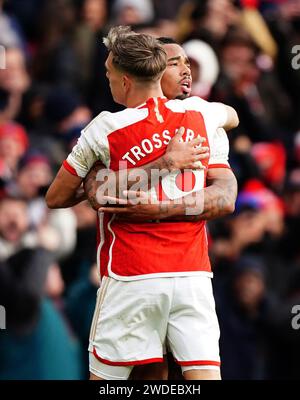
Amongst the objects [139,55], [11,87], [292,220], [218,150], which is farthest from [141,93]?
[11,87]

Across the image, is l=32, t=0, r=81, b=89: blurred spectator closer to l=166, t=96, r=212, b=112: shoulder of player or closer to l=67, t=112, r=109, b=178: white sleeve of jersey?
l=166, t=96, r=212, b=112: shoulder of player

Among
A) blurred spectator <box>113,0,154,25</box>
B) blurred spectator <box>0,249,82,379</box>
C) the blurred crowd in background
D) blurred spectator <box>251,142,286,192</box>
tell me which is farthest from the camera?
blurred spectator <box>113,0,154,25</box>

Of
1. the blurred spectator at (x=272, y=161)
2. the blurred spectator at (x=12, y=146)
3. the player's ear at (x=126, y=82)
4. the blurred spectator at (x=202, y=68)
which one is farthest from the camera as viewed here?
the blurred spectator at (x=272, y=161)

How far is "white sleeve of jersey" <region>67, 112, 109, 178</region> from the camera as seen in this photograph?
6.07m

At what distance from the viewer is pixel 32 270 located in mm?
8977

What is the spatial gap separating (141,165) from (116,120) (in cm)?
24

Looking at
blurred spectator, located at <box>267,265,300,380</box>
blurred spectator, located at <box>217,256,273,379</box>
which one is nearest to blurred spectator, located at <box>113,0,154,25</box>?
blurred spectator, located at <box>217,256,273,379</box>

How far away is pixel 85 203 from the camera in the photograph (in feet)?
33.1

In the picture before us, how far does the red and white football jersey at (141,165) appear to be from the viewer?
6066 millimetres

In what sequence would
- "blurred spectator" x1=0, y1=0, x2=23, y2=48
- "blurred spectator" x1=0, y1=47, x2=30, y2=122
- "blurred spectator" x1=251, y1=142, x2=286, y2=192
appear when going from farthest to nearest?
"blurred spectator" x1=0, y1=0, x2=23, y2=48, "blurred spectator" x1=0, y1=47, x2=30, y2=122, "blurred spectator" x1=251, y1=142, x2=286, y2=192

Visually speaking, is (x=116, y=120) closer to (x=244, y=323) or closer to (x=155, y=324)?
(x=155, y=324)

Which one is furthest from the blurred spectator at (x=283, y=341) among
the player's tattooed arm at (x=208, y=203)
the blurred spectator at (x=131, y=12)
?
the player's tattooed arm at (x=208, y=203)

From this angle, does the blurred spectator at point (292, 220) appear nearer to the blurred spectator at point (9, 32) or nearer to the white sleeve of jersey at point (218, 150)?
the blurred spectator at point (9, 32)

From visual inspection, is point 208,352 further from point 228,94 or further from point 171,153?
point 228,94
